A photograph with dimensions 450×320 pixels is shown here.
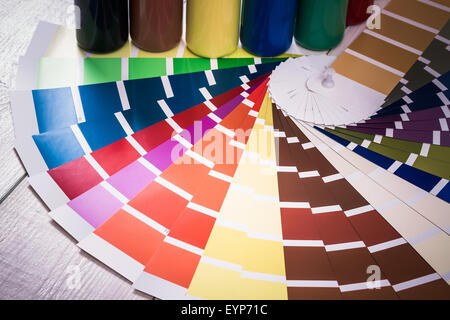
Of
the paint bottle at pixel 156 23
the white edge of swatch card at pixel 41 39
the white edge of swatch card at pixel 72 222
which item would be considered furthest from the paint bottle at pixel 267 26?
the white edge of swatch card at pixel 72 222

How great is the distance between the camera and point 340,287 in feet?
2.54

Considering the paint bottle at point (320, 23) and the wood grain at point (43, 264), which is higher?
the paint bottle at point (320, 23)

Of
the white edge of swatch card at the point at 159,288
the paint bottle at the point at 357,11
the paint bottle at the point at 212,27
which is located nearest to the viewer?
the white edge of swatch card at the point at 159,288

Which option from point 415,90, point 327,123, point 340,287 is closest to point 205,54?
point 327,123

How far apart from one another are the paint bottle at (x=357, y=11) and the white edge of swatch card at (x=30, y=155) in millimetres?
648

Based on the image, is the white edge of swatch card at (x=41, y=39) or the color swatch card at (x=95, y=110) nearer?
the color swatch card at (x=95, y=110)

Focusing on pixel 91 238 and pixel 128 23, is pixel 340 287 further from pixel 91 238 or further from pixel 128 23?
pixel 128 23

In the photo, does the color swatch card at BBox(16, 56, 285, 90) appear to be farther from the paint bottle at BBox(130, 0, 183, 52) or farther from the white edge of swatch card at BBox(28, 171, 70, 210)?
the white edge of swatch card at BBox(28, 171, 70, 210)

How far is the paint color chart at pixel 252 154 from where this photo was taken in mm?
792

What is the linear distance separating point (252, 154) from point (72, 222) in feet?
0.96

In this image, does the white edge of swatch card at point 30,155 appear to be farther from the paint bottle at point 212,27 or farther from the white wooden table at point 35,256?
the paint bottle at point 212,27

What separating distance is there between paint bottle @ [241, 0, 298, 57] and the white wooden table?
1.46 feet

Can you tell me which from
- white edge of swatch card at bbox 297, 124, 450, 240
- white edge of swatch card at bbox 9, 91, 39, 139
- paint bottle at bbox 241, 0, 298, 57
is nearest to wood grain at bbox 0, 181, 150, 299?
white edge of swatch card at bbox 9, 91, 39, 139

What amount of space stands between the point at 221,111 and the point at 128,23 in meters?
0.25
